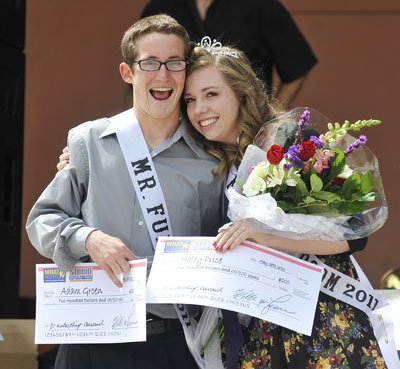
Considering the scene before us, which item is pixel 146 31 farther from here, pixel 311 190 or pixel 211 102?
pixel 311 190

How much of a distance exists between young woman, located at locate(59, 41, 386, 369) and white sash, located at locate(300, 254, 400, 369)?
3 cm

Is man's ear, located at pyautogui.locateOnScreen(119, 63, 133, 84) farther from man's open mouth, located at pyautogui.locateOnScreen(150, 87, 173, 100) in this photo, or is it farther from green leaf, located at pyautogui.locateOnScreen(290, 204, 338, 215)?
green leaf, located at pyautogui.locateOnScreen(290, 204, 338, 215)

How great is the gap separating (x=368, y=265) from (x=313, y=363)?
2958mm

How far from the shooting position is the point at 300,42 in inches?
208

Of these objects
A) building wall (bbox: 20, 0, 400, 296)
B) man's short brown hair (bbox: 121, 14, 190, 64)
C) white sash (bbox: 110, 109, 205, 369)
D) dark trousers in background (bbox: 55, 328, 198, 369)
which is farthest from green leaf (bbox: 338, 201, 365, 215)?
building wall (bbox: 20, 0, 400, 296)

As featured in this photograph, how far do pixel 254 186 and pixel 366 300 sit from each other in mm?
523

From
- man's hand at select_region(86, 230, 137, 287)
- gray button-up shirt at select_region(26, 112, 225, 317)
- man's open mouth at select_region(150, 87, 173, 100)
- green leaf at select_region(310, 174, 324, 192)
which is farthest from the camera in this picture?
man's open mouth at select_region(150, 87, 173, 100)

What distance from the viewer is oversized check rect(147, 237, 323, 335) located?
2920 millimetres

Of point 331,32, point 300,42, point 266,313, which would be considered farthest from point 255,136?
point 331,32

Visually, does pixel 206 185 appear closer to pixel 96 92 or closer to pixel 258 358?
pixel 258 358

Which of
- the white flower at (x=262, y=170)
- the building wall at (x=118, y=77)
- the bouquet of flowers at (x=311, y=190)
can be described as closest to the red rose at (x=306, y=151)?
the bouquet of flowers at (x=311, y=190)

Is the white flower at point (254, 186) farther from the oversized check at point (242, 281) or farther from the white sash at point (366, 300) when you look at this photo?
the white sash at point (366, 300)

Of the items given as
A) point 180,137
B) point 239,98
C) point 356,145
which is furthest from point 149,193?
point 356,145

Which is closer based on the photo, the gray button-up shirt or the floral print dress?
the floral print dress
